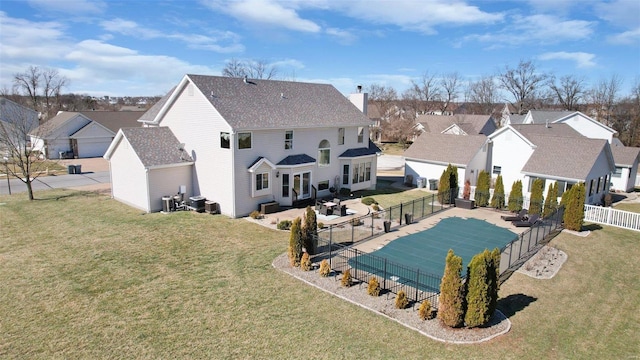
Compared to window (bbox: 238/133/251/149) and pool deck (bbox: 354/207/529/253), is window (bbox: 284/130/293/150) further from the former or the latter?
pool deck (bbox: 354/207/529/253)

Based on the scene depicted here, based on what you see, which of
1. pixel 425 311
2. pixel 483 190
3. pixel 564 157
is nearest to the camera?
pixel 425 311

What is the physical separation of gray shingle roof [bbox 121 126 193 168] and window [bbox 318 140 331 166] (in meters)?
9.13

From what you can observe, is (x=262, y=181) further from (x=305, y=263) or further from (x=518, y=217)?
(x=518, y=217)

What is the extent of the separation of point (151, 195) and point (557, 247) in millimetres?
23168

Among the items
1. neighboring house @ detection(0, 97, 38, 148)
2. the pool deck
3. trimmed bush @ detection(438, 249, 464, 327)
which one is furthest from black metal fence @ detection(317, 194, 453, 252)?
neighboring house @ detection(0, 97, 38, 148)

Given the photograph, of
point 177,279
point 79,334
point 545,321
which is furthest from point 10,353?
point 545,321

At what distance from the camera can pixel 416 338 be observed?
39.6 feet

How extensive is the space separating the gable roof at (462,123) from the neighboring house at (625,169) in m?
24.8

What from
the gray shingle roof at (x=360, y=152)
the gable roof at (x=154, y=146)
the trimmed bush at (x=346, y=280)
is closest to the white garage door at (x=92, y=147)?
the gable roof at (x=154, y=146)

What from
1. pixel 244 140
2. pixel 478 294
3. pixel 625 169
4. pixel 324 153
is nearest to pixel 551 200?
pixel 324 153

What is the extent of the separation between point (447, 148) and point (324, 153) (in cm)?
1242

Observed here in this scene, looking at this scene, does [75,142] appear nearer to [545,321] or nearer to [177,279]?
[177,279]

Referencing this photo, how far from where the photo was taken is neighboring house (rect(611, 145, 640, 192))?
3556 centimetres

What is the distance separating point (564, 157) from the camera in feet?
96.4
